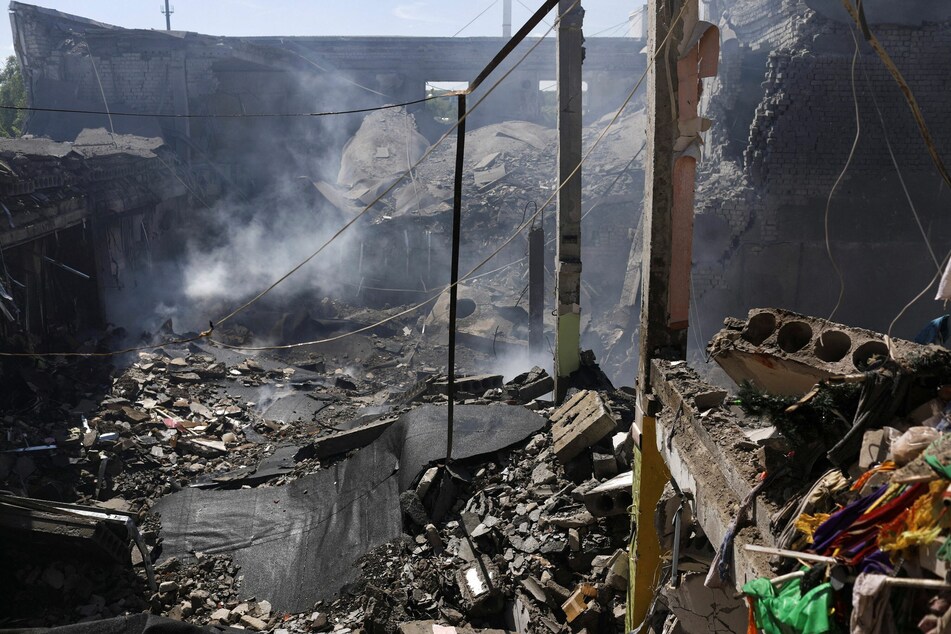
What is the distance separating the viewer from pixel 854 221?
14930mm

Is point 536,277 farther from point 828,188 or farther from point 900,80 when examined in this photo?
point 900,80

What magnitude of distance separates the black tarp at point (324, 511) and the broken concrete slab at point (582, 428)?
1.79 feet

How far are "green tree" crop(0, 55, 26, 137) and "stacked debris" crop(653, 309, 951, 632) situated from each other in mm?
34962

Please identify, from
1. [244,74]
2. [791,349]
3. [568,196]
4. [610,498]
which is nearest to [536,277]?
[568,196]

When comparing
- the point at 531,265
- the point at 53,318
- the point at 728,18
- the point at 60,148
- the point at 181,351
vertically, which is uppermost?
the point at 728,18

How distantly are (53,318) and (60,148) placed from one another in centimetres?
448

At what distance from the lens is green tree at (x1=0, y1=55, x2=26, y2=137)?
33688mm

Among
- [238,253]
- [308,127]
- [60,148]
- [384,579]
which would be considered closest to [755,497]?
[384,579]

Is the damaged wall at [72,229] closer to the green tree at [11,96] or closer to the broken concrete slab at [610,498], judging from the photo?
the broken concrete slab at [610,498]

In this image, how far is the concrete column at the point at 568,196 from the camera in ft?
30.4

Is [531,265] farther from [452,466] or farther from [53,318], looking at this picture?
[53,318]

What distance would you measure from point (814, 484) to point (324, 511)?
633 centimetres

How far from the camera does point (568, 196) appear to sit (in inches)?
376

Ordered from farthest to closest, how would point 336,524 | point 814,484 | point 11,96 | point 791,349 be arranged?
point 11,96, point 336,524, point 791,349, point 814,484
